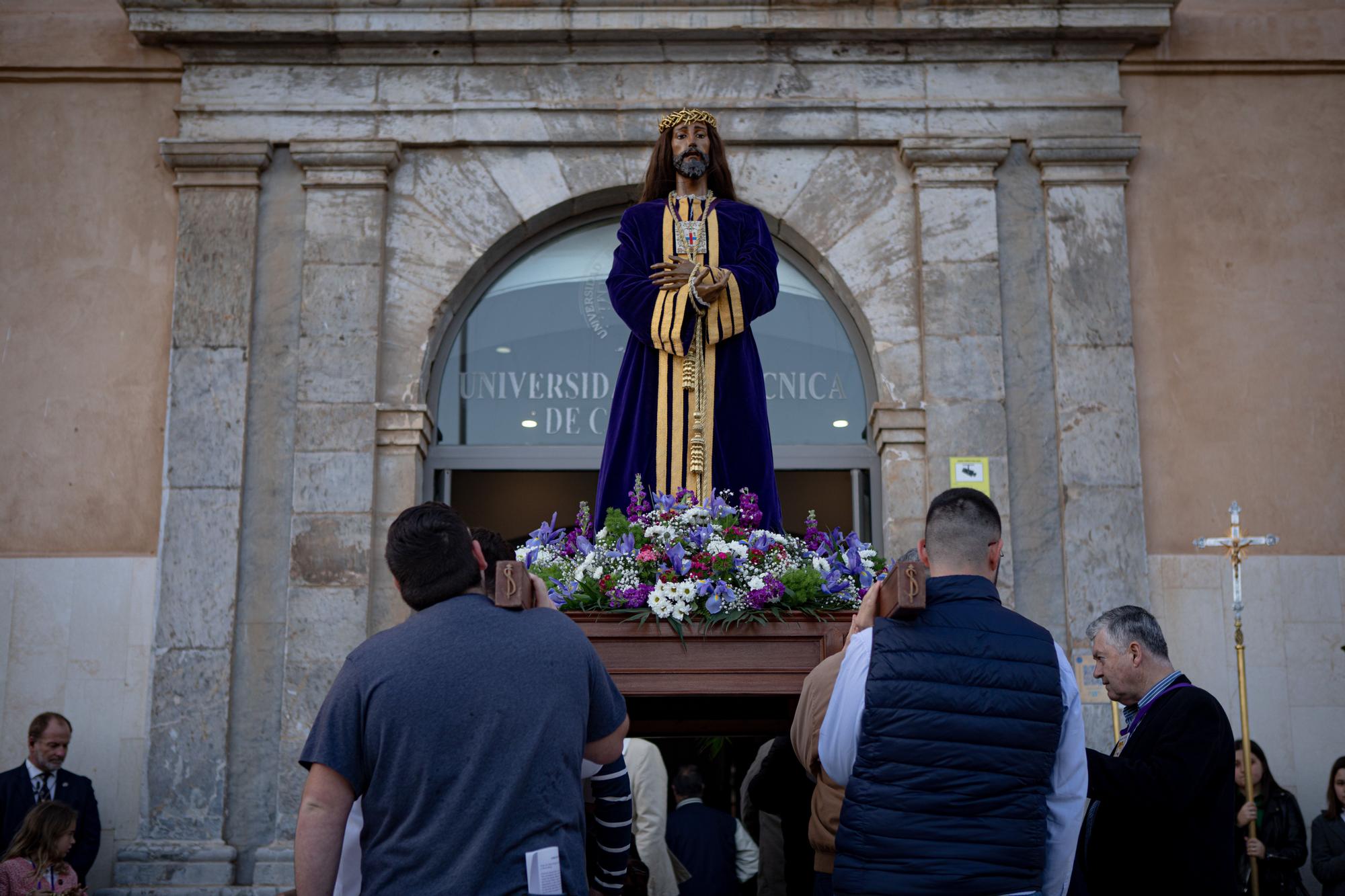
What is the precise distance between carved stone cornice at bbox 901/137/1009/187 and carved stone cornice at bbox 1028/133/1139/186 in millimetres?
255

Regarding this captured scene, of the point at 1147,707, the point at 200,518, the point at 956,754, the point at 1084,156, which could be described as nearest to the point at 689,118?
the point at 1147,707

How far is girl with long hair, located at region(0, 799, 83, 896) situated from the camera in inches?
247

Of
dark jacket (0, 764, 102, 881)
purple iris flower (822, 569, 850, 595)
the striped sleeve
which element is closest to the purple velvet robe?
purple iris flower (822, 569, 850, 595)

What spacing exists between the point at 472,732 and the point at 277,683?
5570 millimetres

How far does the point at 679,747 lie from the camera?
35.1 feet

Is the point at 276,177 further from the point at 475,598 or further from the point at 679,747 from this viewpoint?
the point at 475,598

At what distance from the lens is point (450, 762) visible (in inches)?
122

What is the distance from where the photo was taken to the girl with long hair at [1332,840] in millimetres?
7312

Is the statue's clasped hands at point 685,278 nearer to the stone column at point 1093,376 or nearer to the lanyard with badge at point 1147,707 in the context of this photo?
the lanyard with badge at point 1147,707

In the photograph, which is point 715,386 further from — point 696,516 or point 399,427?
point 399,427

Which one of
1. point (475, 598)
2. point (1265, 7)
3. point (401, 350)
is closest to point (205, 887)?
point (401, 350)

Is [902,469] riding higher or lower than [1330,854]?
higher

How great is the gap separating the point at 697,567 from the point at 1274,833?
4.19 meters

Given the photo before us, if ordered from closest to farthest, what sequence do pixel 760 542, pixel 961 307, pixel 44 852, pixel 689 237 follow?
1. pixel 760 542
2. pixel 689 237
3. pixel 44 852
4. pixel 961 307
